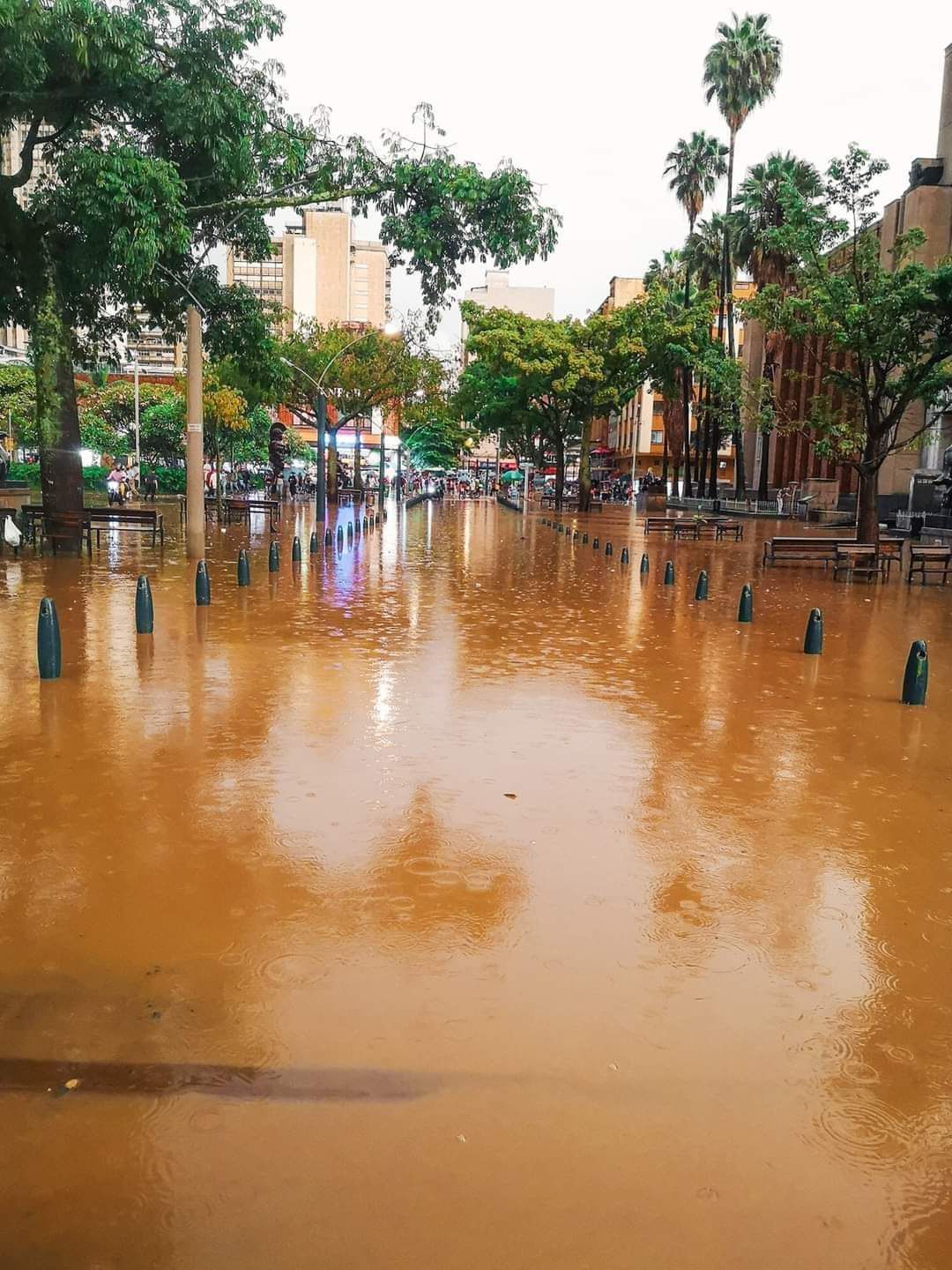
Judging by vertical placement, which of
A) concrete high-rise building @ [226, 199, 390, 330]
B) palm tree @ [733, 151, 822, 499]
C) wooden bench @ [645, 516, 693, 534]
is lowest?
wooden bench @ [645, 516, 693, 534]

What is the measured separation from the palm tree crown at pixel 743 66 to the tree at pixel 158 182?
30692mm

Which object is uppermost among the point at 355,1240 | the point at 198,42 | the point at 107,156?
the point at 198,42

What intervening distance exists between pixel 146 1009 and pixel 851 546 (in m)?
21.3

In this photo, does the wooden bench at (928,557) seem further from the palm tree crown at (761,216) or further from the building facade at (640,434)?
the building facade at (640,434)

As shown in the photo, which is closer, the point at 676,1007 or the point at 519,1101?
the point at 519,1101

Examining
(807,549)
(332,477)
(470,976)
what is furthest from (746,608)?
(332,477)

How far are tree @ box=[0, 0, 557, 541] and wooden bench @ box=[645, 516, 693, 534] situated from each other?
1570 centimetres

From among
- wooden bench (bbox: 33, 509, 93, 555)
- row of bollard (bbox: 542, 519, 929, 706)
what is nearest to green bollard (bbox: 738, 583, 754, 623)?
row of bollard (bbox: 542, 519, 929, 706)

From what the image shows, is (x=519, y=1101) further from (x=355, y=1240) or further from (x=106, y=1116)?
(x=106, y=1116)

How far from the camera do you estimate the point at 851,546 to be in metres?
23.1

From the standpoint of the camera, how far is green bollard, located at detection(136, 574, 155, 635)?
42.5 feet

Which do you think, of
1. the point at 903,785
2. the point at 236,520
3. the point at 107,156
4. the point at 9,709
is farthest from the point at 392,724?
the point at 236,520

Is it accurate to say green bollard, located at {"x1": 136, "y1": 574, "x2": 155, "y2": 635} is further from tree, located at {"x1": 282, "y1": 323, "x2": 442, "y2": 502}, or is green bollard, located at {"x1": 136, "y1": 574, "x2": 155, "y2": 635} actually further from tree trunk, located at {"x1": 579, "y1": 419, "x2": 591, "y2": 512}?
tree trunk, located at {"x1": 579, "y1": 419, "x2": 591, "y2": 512}

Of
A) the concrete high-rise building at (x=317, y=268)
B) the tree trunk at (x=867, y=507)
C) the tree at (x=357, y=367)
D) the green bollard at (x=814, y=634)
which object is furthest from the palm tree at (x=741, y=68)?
the concrete high-rise building at (x=317, y=268)
